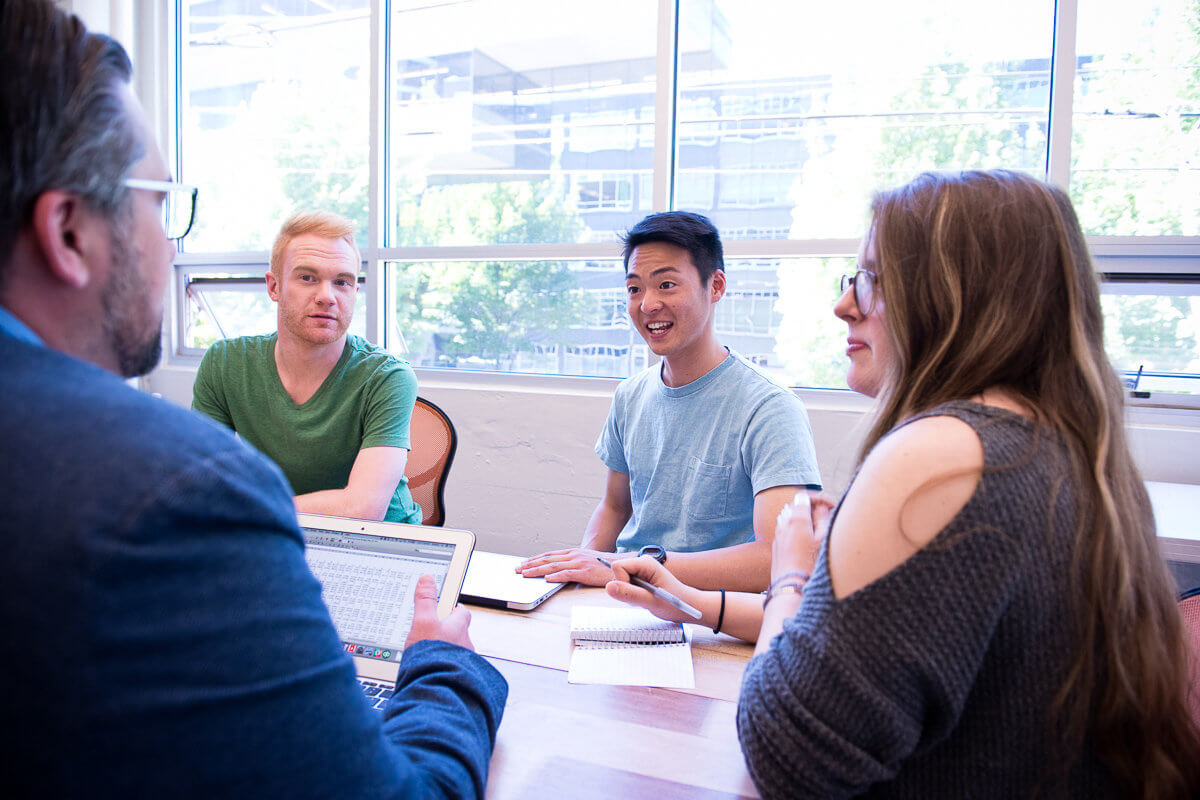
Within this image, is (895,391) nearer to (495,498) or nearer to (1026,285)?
(1026,285)

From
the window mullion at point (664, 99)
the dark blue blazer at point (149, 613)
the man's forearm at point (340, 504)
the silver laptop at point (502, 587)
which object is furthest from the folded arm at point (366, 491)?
the window mullion at point (664, 99)

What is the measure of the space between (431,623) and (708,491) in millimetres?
1012

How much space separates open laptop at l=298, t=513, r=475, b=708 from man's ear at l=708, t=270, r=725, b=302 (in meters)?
1.15

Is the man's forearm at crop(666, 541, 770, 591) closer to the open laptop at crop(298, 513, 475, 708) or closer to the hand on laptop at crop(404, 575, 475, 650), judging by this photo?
the open laptop at crop(298, 513, 475, 708)

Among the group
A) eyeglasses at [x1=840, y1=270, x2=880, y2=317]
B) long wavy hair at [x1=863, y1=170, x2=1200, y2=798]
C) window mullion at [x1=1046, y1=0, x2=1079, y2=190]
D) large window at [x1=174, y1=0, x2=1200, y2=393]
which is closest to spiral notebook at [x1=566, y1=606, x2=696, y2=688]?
long wavy hair at [x1=863, y1=170, x2=1200, y2=798]

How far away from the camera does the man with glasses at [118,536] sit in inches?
18.5

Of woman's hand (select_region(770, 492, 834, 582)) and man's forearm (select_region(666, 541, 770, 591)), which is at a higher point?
woman's hand (select_region(770, 492, 834, 582))

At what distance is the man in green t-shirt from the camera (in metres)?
1.91

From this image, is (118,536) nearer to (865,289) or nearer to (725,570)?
(865,289)

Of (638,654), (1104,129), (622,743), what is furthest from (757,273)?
(622,743)

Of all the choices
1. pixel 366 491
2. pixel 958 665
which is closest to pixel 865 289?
pixel 958 665

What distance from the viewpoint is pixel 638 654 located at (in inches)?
47.6

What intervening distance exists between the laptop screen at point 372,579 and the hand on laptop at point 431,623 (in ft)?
0.52

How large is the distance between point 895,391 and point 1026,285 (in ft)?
0.62
